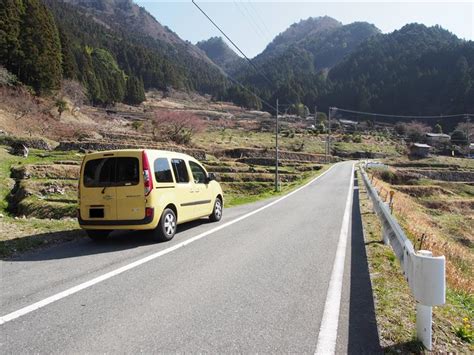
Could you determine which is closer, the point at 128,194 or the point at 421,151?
the point at 128,194

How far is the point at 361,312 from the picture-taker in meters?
4.31

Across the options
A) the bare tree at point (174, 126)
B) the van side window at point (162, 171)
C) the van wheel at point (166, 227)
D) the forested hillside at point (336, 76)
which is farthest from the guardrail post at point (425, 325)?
the forested hillside at point (336, 76)

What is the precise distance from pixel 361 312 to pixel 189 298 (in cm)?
201

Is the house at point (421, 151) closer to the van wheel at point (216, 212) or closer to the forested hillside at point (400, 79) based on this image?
the forested hillside at point (400, 79)

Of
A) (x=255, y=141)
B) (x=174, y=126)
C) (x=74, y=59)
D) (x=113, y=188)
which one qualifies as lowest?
Result: (x=113, y=188)

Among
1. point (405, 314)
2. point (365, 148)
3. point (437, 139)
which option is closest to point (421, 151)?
point (365, 148)

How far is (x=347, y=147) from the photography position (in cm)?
7944

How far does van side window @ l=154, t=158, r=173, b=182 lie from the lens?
795cm

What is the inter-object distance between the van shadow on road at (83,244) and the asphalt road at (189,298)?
0.02 metres

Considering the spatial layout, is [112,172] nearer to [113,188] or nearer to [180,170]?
[113,188]

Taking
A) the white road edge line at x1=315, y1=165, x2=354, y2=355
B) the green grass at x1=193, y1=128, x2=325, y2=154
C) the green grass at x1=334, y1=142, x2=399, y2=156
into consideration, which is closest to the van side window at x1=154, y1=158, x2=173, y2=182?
the white road edge line at x1=315, y1=165, x2=354, y2=355

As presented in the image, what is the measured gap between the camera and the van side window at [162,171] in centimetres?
795

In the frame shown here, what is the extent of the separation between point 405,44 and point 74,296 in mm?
173129

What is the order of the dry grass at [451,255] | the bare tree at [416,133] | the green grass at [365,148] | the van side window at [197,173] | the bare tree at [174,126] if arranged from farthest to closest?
the bare tree at [416,133], the green grass at [365,148], the bare tree at [174,126], the van side window at [197,173], the dry grass at [451,255]
